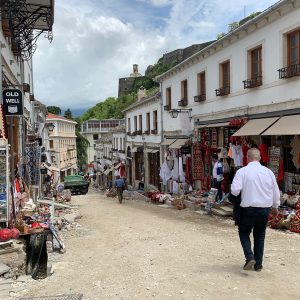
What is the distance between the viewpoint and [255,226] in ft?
20.2

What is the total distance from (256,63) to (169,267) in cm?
907

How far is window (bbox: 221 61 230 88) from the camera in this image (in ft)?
51.8

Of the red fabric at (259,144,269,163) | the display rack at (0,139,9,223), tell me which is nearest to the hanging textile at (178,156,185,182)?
the red fabric at (259,144,269,163)

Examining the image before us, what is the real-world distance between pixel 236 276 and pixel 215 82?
38.0 feet

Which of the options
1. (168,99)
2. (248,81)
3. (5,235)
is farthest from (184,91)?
(5,235)

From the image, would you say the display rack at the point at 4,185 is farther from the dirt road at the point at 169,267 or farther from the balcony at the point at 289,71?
the balcony at the point at 289,71

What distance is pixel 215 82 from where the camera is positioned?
16625 millimetres

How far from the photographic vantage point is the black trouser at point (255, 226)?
6.07m

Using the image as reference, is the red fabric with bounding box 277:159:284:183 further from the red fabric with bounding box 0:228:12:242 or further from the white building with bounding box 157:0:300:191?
the red fabric with bounding box 0:228:12:242

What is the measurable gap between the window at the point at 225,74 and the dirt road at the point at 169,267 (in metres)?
7.10

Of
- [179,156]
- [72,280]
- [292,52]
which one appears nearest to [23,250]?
[72,280]

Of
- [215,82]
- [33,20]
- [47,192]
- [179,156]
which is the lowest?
[47,192]

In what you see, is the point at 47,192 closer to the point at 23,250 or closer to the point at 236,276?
the point at 23,250

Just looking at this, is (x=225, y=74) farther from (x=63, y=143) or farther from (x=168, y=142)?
(x=63, y=143)
